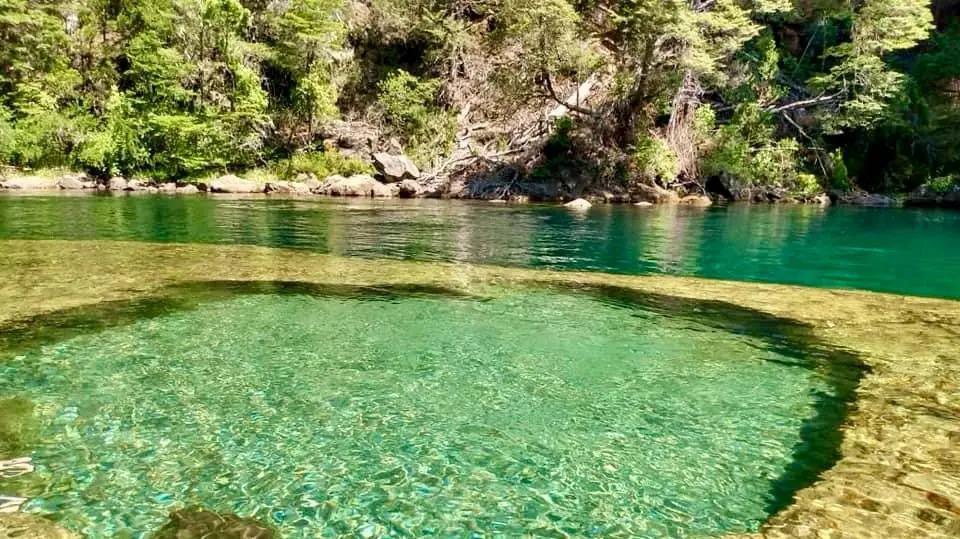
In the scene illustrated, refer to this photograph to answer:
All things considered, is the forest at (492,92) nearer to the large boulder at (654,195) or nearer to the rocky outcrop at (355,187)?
the large boulder at (654,195)

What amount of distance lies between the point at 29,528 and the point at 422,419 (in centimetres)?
238

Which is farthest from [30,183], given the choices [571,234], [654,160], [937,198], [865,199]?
[937,198]

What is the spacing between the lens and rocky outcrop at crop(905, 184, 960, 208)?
3078cm

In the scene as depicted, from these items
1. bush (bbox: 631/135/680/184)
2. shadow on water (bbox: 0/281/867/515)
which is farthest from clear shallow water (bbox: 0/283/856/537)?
bush (bbox: 631/135/680/184)

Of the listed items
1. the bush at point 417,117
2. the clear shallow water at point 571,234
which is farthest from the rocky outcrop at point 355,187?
the clear shallow water at point 571,234

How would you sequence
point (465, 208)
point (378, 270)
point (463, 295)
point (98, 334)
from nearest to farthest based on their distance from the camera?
point (98, 334) < point (463, 295) < point (378, 270) < point (465, 208)

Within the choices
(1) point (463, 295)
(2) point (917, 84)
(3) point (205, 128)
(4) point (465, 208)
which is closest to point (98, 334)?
(1) point (463, 295)

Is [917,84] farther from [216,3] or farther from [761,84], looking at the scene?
[216,3]

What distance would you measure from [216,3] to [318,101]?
670 cm

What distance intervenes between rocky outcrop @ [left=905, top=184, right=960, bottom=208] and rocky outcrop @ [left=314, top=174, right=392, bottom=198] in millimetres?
24514

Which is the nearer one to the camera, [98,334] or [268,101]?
[98,334]

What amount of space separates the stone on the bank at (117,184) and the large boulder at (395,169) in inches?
473

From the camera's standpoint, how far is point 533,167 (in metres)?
31.6

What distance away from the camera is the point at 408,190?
3091cm
